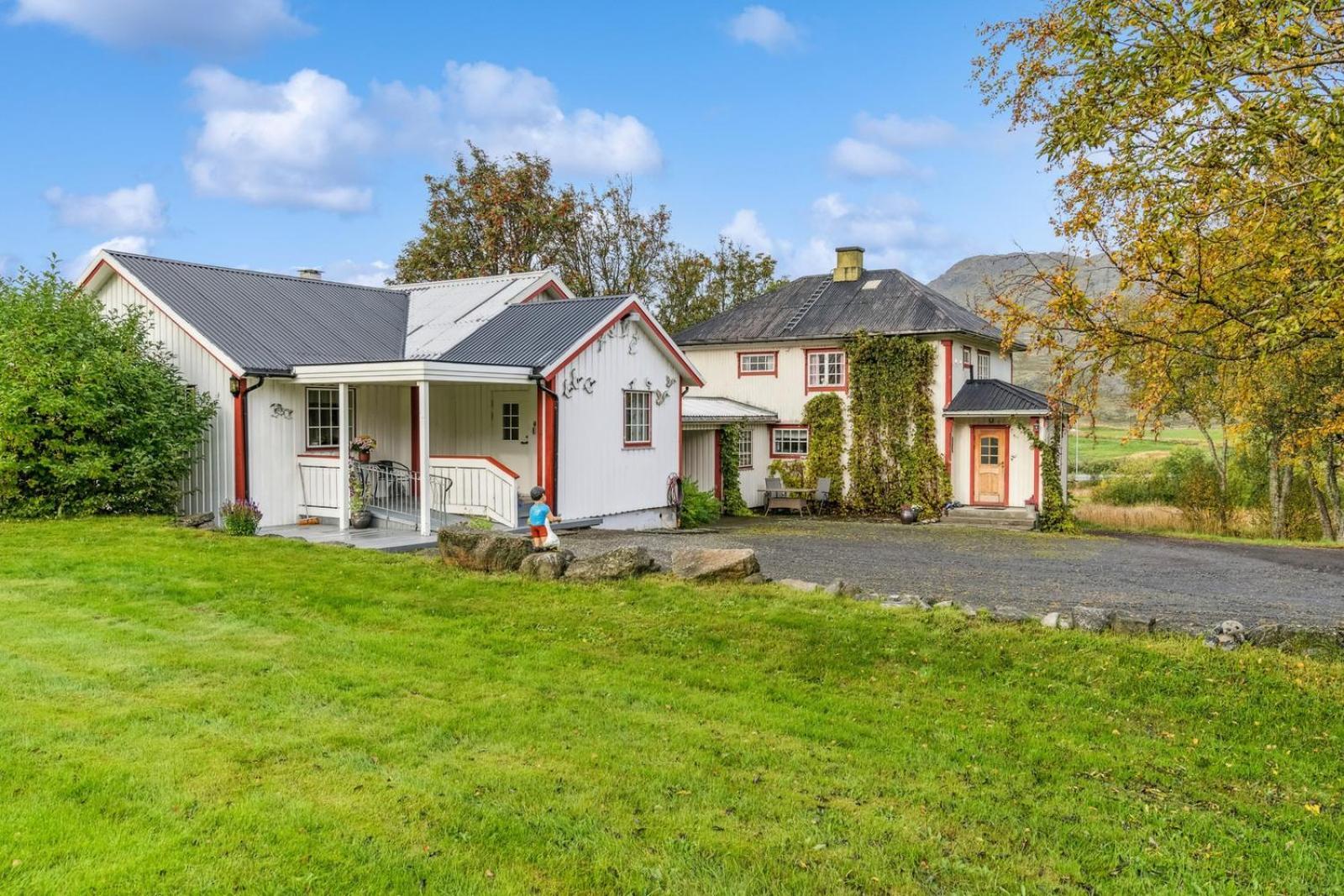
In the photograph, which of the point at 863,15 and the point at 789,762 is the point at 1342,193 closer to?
the point at 789,762

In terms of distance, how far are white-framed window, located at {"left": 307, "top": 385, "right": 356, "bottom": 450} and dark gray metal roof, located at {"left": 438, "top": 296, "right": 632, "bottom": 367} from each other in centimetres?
205

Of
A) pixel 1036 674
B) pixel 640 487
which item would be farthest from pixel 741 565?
pixel 640 487

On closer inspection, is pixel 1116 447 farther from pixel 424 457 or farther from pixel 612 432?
pixel 424 457

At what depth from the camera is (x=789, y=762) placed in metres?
5.21

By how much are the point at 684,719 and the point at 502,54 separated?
54.8 ft

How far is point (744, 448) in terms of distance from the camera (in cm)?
2591

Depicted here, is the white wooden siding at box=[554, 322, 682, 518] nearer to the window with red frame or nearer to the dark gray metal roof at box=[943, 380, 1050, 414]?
the window with red frame

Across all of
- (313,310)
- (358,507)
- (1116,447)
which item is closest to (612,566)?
(358,507)

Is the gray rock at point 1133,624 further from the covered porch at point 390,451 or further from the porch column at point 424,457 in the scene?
the porch column at point 424,457

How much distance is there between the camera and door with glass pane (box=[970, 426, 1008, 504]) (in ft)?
77.2

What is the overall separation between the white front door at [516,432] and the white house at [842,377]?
584 centimetres

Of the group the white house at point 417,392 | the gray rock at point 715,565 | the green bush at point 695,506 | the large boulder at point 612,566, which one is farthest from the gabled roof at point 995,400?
the large boulder at point 612,566

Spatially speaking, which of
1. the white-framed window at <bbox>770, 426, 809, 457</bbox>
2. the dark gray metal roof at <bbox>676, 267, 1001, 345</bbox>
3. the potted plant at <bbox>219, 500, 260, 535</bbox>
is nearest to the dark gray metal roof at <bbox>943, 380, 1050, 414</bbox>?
the dark gray metal roof at <bbox>676, 267, 1001, 345</bbox>

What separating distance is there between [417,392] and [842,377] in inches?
480
